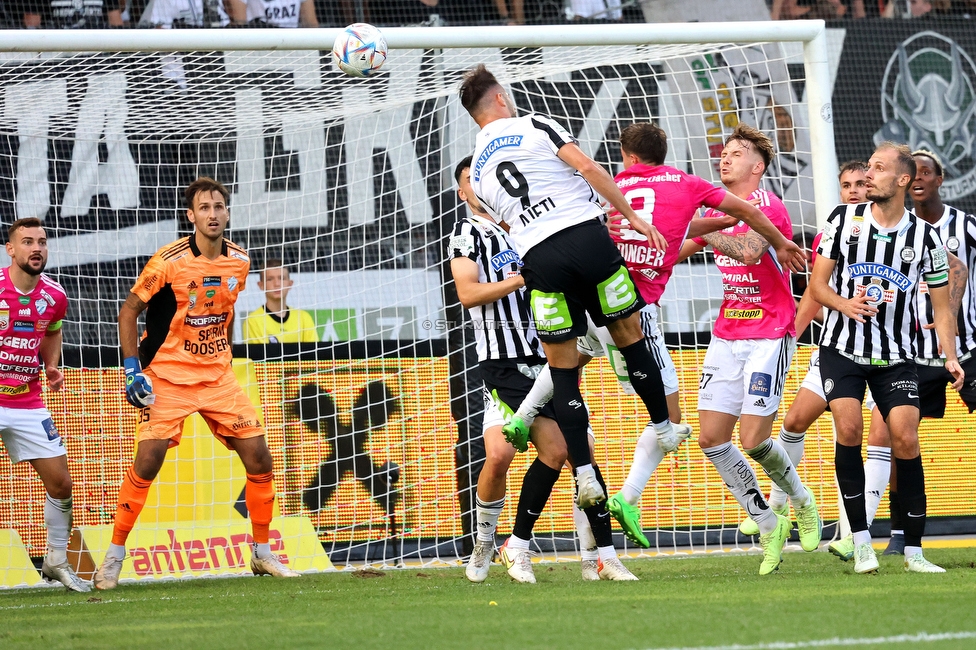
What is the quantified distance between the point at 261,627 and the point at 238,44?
4.01m

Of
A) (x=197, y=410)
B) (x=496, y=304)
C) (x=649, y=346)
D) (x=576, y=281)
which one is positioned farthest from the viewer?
(x=197, y=410)

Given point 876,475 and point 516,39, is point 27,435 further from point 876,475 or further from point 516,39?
point 876,475

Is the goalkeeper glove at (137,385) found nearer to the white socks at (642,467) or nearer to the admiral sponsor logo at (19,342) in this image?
the admiral sponsor logo at (19,342)

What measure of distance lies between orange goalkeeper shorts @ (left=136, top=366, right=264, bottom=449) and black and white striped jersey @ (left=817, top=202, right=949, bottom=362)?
3.36 meters

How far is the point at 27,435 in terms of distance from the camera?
272 inches

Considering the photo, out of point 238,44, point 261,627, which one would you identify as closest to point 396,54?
point 238,44

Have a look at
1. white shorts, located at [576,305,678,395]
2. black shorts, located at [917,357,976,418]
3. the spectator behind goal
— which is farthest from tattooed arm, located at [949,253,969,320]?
the spectator behind goal

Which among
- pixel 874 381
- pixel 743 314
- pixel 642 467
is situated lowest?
pixel 642 467

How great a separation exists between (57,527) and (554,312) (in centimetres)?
351

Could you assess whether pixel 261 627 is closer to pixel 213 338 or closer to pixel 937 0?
pixel 213 338

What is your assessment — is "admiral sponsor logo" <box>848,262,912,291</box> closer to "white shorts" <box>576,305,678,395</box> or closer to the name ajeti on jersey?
"white shorts" <box>576,305,678,395</box>

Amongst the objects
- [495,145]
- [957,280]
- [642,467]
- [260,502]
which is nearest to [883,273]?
[957,280]

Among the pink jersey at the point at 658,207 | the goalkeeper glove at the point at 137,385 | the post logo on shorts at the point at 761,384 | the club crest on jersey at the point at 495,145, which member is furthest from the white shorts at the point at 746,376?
the goalkeeper glove at the point at 137,385

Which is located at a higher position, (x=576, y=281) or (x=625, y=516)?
(x=576, y=281)
